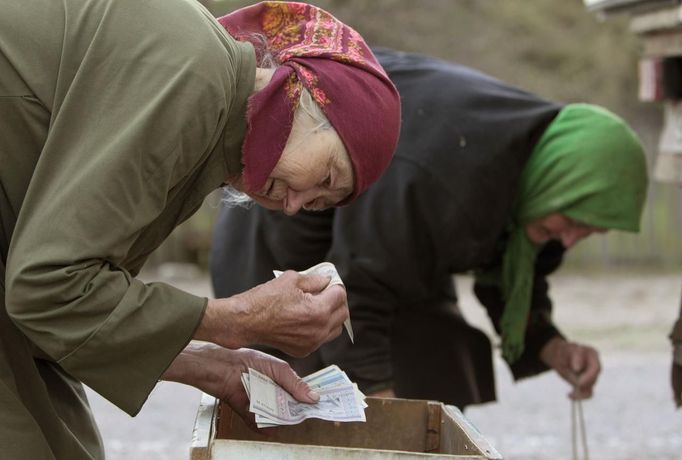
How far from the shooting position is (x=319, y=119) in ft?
6.52

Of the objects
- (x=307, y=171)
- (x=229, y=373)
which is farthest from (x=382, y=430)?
(x=307, y=171)

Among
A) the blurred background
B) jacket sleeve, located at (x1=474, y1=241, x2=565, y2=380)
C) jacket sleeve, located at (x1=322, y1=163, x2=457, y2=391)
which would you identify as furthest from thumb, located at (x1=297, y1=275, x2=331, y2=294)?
jacket sleeve, located at (x1=474, y1=241, x2=565, y2=380)

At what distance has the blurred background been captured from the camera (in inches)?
227

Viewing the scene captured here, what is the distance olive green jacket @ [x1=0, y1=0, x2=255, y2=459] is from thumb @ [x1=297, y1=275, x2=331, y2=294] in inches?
8.8

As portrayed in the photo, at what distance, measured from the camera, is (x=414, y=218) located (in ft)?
9.65

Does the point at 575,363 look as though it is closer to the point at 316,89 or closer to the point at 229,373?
the point at 229,373

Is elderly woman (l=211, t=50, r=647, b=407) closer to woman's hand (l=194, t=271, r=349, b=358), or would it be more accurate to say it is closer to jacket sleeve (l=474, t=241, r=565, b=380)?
jacket sleeve (l=474, t=241, r=565, b=380)

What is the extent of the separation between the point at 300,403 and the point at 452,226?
88cm

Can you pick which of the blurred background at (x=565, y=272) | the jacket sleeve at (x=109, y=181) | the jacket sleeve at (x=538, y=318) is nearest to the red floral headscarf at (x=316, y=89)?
the jacket sleeve at (x=109, y=181)

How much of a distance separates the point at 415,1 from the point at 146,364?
11898 mm

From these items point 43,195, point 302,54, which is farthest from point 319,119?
point 43,195

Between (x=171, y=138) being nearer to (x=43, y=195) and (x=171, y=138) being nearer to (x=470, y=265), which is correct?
(x=43, y=195)

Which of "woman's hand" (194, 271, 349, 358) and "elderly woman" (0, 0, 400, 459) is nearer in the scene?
"elderly woman" (0, 0, 400, 459)

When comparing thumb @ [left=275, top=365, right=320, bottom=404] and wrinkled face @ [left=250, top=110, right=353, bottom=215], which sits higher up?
wrinkled face @ [left=250, top=110, right=353, bottom=215]
